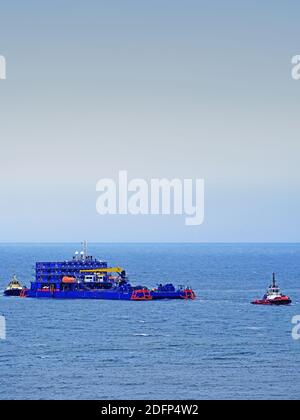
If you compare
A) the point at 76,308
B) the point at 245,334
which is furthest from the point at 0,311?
the point at 245,334

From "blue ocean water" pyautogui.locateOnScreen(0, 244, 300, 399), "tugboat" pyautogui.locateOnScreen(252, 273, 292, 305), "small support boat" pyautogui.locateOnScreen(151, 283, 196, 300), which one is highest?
"small support boat" pyautogui.locateOnScreen(151, 283, 196, 300)

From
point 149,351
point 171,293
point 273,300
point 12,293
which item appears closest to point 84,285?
point 12,293

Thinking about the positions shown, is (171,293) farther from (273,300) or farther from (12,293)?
(12,293)
